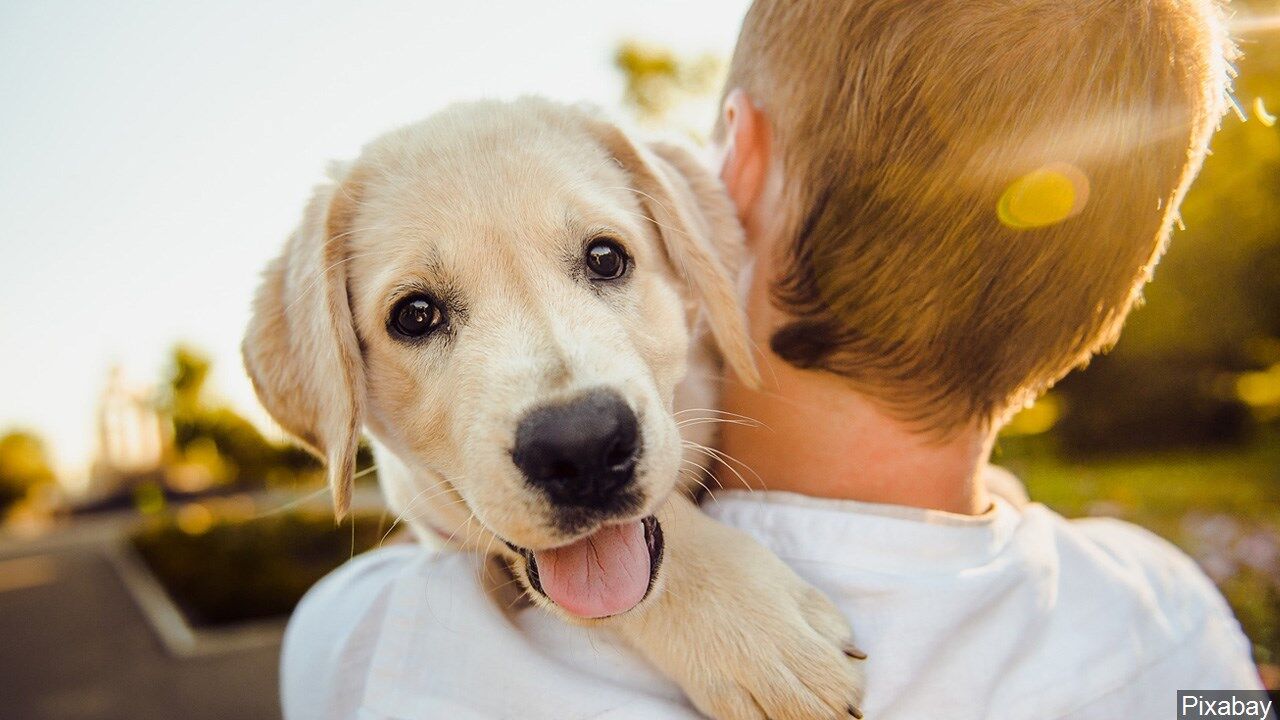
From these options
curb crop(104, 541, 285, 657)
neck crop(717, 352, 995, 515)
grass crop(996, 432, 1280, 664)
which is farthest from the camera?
curb crop(104, 541, 285, 657)

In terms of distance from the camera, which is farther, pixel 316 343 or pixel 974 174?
pixel 316 343

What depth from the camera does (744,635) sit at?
6.42 ft

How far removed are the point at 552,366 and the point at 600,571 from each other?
50 centimetres

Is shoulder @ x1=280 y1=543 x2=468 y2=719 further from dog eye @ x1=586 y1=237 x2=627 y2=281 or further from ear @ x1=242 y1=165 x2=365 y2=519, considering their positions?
dog eye @ x1=586 y1=237 x2=627 y2=281

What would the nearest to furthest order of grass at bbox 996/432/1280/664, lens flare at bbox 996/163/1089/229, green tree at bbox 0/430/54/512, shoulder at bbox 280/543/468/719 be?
lens flare at bbox 996/163/1089/229 < shoulder at bbox 280/543/468/719 < grass at bbox 996/432/1280/664 < green tree at bbox 0/430/54/512

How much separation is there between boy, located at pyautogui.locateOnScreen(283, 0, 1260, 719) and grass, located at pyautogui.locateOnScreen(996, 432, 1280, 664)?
0.73 m

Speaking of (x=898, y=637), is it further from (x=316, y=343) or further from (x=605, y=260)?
(x=316, y=343)

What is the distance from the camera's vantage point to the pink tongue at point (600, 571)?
81.0 inches

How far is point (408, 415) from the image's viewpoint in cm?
250

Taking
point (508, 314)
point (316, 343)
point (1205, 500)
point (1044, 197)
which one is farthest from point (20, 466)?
point (1044, 197)

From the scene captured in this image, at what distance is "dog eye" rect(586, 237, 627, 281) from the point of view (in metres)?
2.47

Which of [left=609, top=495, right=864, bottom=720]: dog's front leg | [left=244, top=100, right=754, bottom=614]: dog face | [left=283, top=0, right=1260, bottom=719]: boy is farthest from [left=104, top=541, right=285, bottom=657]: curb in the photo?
[left=609, top=495, right=864, bottom=720]: dog's front leg

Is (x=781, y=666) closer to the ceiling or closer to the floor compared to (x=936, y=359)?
closer to the floor

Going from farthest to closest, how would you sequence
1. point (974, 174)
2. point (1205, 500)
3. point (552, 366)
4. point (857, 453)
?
point (1205, 500) < point (857, 453) < point (552, 366) < point (974, 174)
